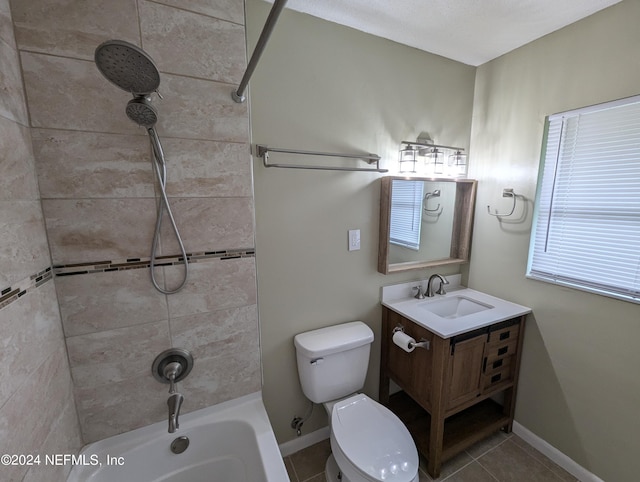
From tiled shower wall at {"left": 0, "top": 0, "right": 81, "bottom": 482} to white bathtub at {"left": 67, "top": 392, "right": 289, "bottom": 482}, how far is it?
156mm

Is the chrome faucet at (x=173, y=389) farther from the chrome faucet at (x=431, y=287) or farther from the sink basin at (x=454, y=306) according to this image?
the chrome faucet at (x=431, y=287)

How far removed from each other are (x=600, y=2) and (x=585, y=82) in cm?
35

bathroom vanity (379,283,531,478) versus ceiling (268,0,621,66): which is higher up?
ceiling (268,0,621,66)

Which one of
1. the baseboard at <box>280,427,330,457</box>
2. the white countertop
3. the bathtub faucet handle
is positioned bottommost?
the baseboard at <box>280,427,330,457</box>

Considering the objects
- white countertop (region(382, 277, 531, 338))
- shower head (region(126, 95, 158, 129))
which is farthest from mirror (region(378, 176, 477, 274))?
shower head (region(126, 95, 158, 129))

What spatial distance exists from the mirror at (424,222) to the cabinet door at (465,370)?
57 cm

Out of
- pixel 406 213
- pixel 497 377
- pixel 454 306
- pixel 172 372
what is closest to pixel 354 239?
pixel 406 213

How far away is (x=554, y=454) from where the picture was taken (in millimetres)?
1589

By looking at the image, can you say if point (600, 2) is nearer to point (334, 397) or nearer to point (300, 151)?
point (300, 151)

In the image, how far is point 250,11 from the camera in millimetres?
1246

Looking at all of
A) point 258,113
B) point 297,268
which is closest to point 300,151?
point 258,113

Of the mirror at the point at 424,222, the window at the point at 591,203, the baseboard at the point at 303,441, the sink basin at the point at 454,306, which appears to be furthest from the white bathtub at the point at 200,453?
the window at the point at 591,203

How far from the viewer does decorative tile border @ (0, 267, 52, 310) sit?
2.29 ft

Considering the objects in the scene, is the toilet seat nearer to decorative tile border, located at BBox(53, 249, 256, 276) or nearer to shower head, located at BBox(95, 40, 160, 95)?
decorative tile border, located at BBox(53, 249, 256, 276)
